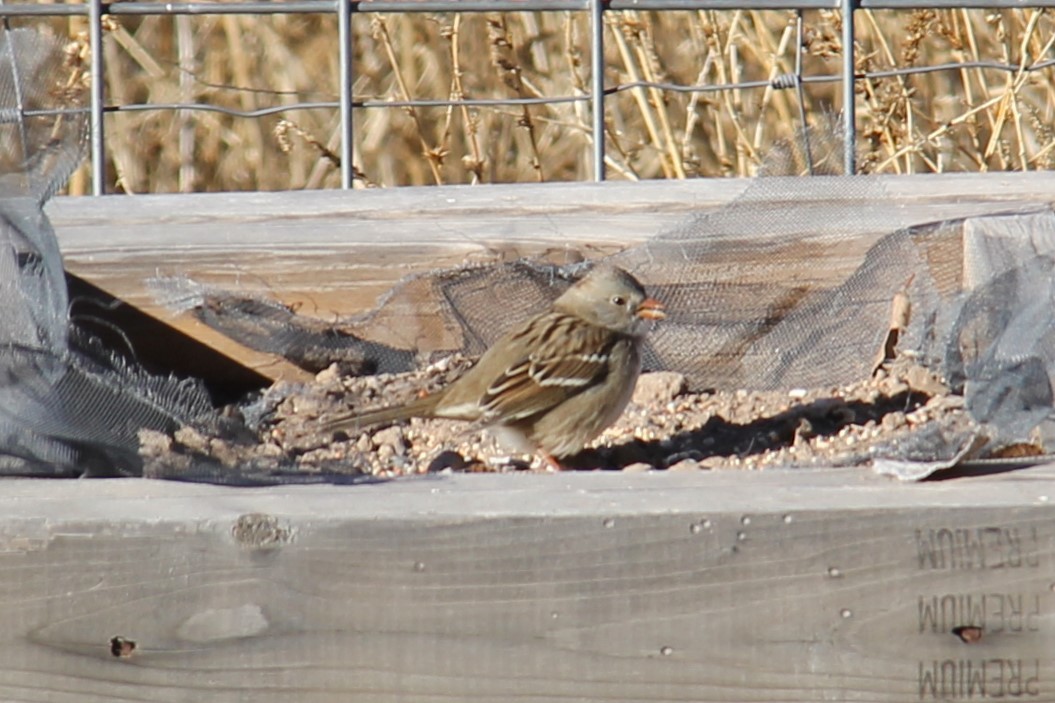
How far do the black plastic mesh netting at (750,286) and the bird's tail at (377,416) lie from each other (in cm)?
13

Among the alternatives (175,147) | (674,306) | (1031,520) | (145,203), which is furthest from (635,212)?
(175,147)

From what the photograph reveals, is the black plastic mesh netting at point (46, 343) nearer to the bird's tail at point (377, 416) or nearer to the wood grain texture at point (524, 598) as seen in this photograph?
the wood grain texture at point (524, 598)

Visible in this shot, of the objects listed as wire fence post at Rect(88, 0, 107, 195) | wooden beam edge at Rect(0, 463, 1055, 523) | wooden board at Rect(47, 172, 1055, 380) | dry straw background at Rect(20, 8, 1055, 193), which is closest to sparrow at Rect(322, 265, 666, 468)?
wooden board at Rect(47, 172, 1055, 380)

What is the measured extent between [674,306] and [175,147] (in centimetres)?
444

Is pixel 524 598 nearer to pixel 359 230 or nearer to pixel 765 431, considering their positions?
pixel 765 431

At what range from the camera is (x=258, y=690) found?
186 cm

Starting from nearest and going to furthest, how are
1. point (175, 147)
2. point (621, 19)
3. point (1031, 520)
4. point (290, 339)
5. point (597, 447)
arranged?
point (1031, 520) < point (290, 339) < point (597, 447) < point (621, 19) < point (175, 147)

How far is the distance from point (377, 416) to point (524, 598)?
135 centimetres

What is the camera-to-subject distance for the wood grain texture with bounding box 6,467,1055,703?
72.5 inches

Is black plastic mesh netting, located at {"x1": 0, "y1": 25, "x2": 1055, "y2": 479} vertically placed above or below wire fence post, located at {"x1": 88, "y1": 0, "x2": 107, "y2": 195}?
below

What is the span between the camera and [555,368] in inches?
146

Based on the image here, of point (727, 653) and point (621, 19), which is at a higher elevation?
point (621, 19)

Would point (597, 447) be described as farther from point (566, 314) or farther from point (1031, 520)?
point (1031, 520)

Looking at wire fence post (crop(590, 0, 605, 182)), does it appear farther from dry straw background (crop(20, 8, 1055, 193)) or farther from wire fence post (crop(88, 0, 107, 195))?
dry straw background (crop(20, 8, 1055, 193))
